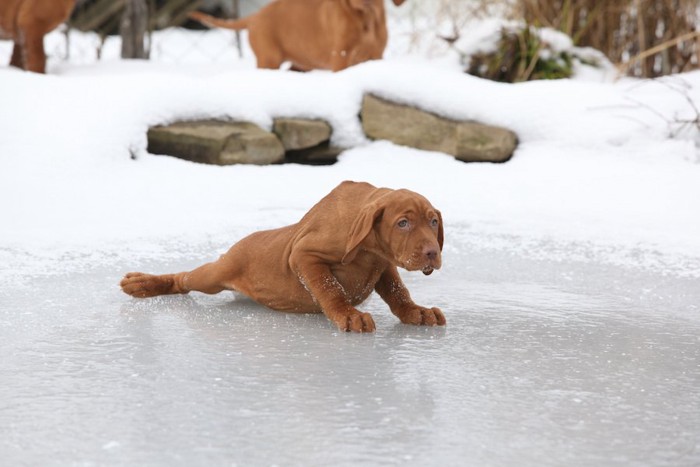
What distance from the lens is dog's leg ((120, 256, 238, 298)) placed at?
257 cm

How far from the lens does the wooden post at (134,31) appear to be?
6.18 metres

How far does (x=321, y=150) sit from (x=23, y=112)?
127 centimetres

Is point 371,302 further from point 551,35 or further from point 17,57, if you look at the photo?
point 17,57

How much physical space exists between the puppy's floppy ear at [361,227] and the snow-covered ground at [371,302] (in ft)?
0.58

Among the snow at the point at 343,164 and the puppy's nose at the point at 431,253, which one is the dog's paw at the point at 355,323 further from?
the snow at the point at 343,164

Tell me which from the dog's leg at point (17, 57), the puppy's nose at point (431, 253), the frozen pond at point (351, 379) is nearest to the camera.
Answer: the frozen pond at point (351, 379)

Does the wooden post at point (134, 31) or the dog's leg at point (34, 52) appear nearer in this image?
the dog's leg at point (34, 52)

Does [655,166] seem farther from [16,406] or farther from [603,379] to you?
[16,406]

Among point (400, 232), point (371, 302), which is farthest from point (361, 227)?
point (371, 302)

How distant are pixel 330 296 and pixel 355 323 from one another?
0.30ft

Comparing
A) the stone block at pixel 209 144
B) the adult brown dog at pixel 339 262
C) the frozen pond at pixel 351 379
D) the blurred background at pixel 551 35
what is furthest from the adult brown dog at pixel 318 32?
the adult brown dog at pixel 339 262

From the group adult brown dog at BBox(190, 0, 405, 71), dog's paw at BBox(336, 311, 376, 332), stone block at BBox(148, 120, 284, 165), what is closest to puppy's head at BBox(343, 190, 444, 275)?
dog's paw at BBox(336, 311, 376, 332)

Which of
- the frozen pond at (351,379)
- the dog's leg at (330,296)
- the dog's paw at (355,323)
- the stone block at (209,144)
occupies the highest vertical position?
the stone block at (209,144)

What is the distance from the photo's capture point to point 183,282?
2.62 m
